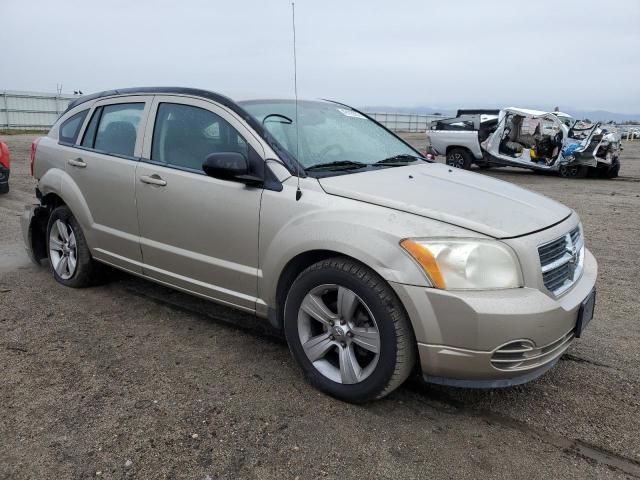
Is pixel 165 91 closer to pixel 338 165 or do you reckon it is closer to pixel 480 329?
pixel 338 165

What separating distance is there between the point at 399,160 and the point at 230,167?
1324mm

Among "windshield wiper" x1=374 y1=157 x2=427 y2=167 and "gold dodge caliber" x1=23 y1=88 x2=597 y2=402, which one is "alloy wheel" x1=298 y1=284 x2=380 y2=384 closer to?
"gold dodge caliber" x1=23 y1=88 x2=597 y2=402

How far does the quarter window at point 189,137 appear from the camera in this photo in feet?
11.1

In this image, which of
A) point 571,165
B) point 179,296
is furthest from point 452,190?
point 571,165

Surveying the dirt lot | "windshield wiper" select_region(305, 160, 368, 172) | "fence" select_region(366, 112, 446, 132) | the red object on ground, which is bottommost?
"fence" select_region(366, 112, 446, 132)

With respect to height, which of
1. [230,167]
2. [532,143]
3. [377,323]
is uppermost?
[230,167]

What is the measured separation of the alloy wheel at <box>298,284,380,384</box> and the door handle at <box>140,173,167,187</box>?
1381mm

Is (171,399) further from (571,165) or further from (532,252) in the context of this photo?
(571,165)

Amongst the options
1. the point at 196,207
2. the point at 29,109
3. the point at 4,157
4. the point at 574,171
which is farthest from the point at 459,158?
the point at 29,109

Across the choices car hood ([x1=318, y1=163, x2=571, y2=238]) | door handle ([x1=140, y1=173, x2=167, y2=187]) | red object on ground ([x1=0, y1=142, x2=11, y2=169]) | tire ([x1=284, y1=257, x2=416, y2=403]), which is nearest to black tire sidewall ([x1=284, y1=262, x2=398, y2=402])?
tire ([x1=284, y1=257, x2=416, y2=403])

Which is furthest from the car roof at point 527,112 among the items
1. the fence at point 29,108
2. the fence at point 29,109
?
the fence at point 29,108

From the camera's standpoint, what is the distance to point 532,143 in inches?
581

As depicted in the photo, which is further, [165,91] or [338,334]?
[165,91]

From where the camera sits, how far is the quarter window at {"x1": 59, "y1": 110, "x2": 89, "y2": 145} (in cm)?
452
